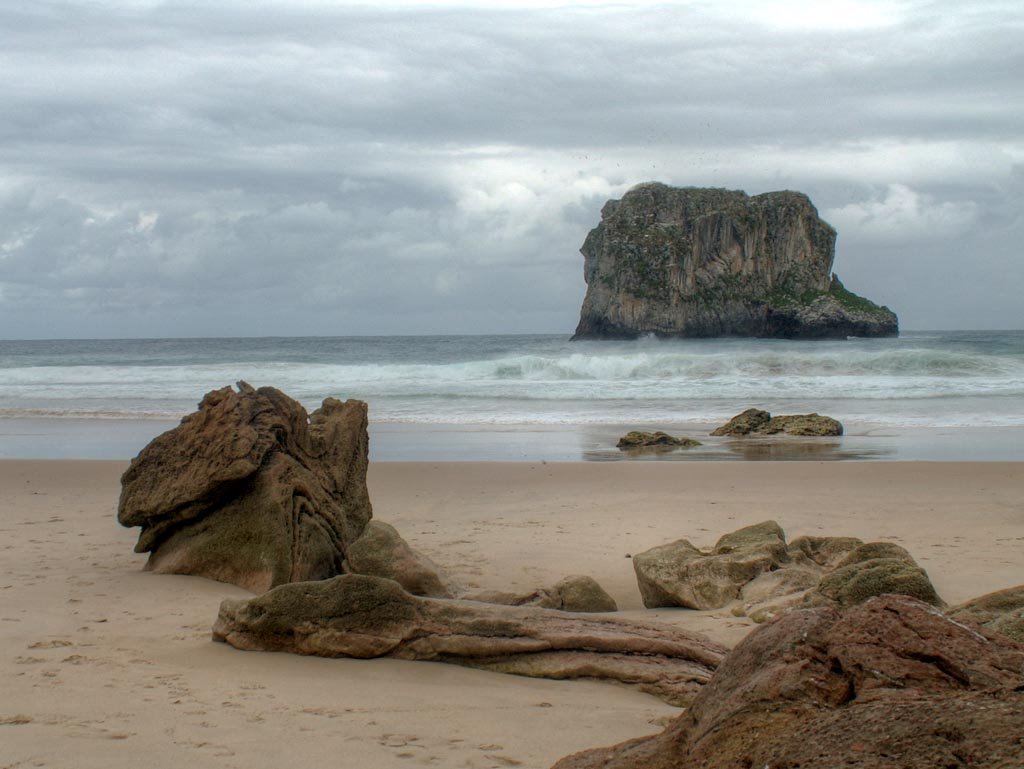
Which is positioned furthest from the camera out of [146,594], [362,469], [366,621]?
[362,469]

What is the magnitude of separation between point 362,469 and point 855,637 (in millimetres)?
5122

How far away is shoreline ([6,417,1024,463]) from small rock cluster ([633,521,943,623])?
6.36 metres

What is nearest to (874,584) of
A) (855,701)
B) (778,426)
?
(855,701)

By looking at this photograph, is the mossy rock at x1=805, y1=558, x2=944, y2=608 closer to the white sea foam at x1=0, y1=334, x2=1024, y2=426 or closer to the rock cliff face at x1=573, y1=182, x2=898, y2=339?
the white sea foam at x1=0, y1=334, x2=1024, y2=426

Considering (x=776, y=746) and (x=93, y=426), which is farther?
(x=93, y=426)

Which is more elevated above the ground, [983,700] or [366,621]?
[983,700]

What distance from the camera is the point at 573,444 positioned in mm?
14742

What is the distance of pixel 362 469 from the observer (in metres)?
7.12

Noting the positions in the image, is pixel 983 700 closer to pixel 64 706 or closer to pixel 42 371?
pixel 64 706

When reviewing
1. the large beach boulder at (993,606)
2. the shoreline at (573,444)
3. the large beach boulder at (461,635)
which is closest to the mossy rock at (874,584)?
the large beach boulder at (993,606)

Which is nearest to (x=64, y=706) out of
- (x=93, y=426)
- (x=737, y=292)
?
(x=93, y=426)

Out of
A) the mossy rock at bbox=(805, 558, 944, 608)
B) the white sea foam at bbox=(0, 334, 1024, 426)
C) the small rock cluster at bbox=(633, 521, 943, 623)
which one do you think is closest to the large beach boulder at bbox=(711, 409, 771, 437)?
the white sea foam at bbox=(0, 334, 1024, 426)

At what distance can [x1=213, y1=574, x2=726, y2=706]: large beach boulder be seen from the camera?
4281mm

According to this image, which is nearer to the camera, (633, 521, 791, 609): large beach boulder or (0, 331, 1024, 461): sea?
(633, 521, 791, 609): large beach boulder
